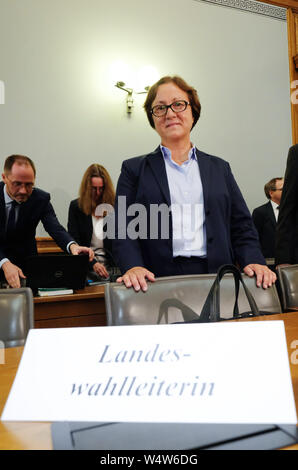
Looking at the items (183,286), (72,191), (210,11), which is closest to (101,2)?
(210,11)

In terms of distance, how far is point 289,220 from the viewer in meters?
2.38

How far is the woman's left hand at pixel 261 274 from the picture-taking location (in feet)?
4.54

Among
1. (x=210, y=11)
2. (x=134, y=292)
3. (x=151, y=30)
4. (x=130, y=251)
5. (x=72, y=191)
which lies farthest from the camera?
(x=210, y=11)

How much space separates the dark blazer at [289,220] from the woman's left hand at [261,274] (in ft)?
3.18

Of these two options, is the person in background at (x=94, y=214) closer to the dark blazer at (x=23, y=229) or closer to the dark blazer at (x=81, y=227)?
the dark blazer at (x=81, y=227)

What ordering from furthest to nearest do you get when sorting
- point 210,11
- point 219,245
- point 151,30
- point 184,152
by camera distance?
point 210,11 < point 151,30 < point 184,152 < point 219,245

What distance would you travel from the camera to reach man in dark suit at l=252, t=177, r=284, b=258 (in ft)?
15.0

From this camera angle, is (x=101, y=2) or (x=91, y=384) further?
(x=101, y=2)

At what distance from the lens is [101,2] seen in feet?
16.0

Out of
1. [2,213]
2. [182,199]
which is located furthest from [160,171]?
[2,213]

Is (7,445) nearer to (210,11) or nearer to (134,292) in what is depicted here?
(134,292)

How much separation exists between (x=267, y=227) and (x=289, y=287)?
10.5 feet

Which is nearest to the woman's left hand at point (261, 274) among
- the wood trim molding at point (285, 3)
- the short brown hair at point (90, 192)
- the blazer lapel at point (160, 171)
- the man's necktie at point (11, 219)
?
the blazer lapel at point (160, 171)
